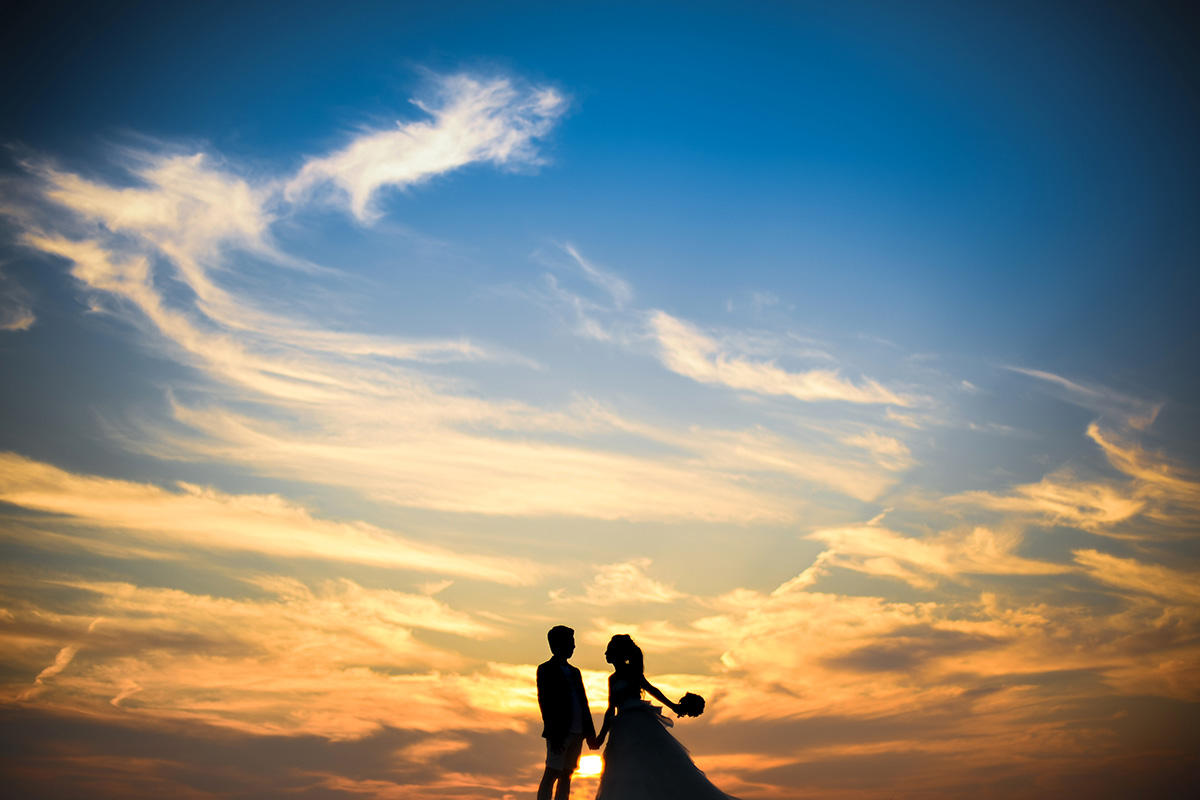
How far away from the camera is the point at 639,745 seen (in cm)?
1029

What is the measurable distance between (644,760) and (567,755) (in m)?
1.12

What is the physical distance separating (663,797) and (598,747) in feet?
3.46

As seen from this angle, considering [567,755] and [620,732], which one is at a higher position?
[620,732]

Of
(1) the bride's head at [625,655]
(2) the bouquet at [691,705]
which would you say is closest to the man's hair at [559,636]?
(1) the bride's head at [625,655]

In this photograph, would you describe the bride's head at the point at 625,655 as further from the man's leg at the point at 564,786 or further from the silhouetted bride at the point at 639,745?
the man's leg at the point at 564,786

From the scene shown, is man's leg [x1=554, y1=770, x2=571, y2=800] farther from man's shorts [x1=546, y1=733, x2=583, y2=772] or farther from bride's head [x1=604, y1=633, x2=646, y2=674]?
bride's head [x1=604, y1=633, x2=646, y2=674]

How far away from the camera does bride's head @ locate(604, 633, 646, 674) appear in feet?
34.8

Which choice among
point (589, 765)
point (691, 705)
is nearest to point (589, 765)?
point (589, 765)

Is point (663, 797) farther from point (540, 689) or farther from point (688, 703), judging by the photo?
point (540, 689)

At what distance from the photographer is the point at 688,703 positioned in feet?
35.2

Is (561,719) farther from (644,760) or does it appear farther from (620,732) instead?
(644,760)

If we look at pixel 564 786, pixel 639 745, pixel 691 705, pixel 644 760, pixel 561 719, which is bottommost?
pixel 564 786

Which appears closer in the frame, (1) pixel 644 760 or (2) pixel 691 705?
(1) pixel 644 760

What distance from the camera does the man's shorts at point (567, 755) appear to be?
9.66 metres
